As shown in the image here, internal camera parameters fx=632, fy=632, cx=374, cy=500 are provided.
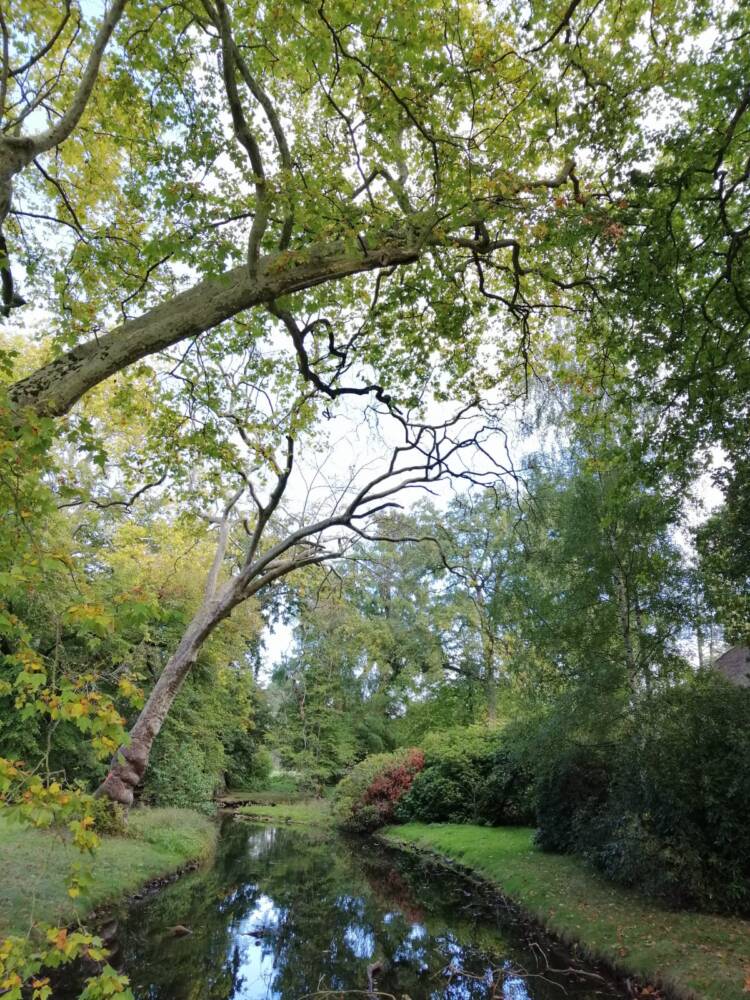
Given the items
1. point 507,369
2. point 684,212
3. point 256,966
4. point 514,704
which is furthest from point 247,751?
point 684,212

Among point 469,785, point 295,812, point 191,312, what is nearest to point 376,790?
point 469,785

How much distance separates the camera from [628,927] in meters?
8.62

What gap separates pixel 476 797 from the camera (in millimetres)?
18375

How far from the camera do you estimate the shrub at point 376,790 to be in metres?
21.5

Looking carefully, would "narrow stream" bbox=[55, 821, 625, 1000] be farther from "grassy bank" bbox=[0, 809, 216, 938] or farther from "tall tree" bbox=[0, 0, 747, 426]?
"tall tree" bbox=[0, 0, 747, 426]

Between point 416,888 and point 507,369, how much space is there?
433 inches

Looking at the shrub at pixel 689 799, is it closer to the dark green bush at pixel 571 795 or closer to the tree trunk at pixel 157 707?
the dark green bush at pixel 571 795

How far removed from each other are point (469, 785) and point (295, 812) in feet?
37.8

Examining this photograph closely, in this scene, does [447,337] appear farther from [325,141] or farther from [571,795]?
[571,795]

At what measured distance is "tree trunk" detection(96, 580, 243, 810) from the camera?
43.8 ft

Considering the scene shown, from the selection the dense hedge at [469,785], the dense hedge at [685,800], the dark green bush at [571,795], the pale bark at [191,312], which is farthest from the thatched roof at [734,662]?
the pale bark at [191,312]

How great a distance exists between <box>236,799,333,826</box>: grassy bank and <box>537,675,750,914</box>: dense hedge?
1624 centimetres

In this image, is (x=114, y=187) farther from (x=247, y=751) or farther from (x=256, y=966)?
(x=247, y=751)

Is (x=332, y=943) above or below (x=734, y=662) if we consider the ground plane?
below
